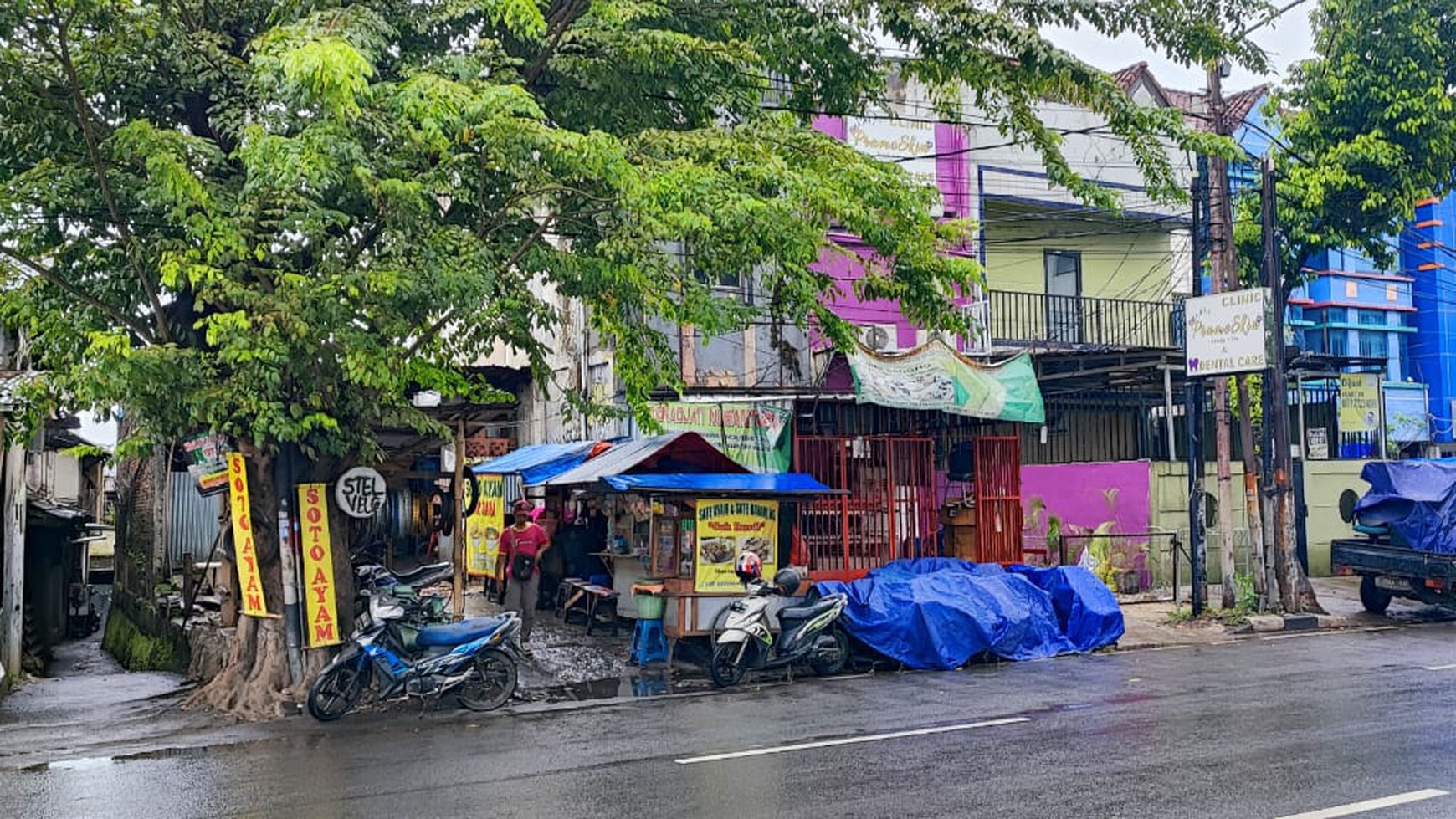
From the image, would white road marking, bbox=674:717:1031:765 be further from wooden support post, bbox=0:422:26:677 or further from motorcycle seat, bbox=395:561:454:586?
wooden support post, bbox=0:422:26:677

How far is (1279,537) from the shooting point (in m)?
19.2

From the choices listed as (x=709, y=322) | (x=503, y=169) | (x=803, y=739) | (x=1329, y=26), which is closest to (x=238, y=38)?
(x=503, y=169)

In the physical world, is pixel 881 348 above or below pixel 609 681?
above

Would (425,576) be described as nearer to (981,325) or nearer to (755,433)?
(755,433)

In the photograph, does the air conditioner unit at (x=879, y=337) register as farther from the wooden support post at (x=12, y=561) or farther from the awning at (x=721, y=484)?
the wooden support post at (x=12, y=561)

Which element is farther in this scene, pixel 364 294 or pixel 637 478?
pixel 637 478

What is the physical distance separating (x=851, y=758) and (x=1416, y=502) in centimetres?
1413

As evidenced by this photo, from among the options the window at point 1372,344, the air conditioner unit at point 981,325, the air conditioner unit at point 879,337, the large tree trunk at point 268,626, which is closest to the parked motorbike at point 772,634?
the large tree trunk at point 268,626

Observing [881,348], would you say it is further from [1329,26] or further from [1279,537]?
[1329,26]

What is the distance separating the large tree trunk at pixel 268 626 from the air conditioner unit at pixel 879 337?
10724 mm

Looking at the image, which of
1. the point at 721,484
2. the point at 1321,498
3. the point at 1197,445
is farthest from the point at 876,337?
the point at 1321,498

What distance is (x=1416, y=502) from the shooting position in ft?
64.5

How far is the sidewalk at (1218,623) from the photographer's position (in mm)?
17703

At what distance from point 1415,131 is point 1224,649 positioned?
8813mm
